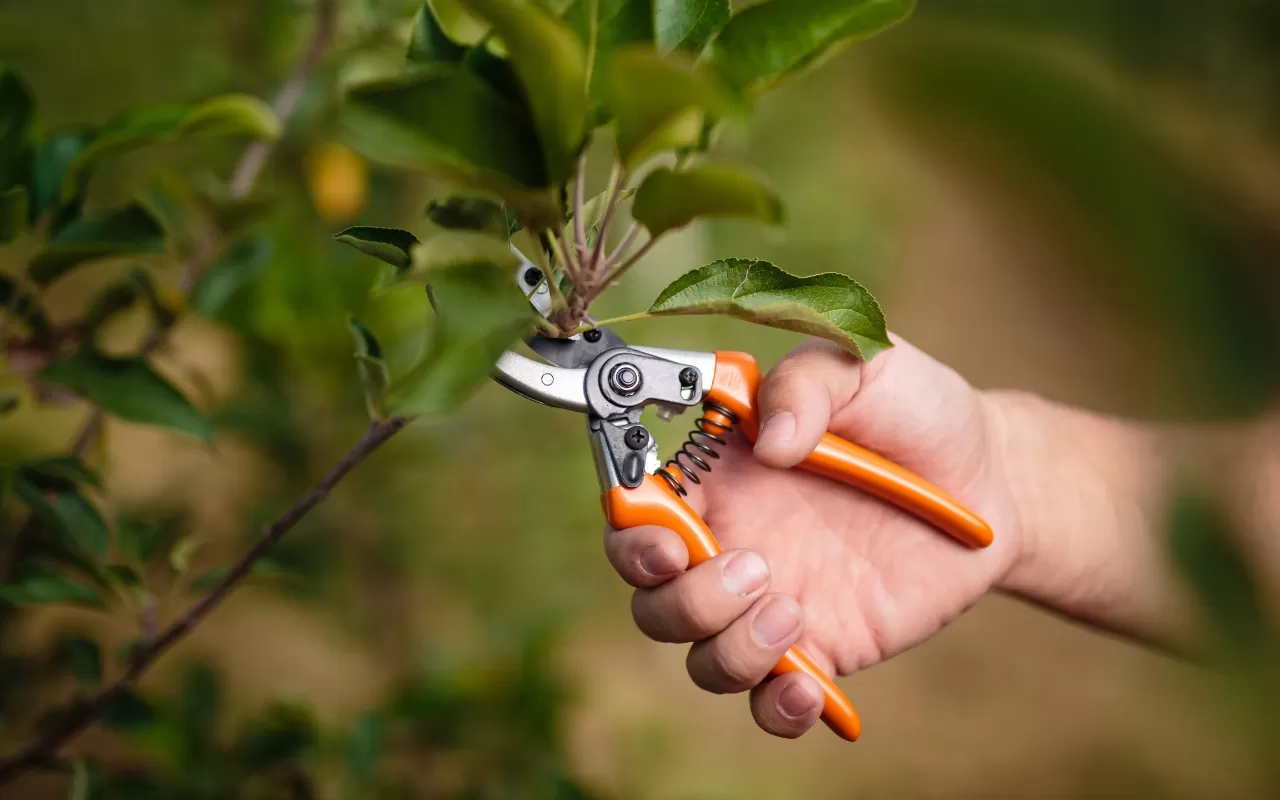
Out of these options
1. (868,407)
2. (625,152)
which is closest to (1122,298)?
(625,152)

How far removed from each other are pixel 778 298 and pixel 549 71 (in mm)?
227

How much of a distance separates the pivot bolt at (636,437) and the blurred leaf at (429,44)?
31cm

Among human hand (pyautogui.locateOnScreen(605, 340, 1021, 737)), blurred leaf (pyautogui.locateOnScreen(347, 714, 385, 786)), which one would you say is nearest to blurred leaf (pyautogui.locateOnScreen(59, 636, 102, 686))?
blurred leaf (pyautogui.locateOnScreen(347, 714, 385, 786))

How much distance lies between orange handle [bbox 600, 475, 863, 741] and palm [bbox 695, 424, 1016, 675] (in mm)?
169

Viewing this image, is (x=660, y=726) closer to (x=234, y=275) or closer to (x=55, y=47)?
(x=234, y=275)

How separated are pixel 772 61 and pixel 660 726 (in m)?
1.71

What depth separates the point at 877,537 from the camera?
3.10 ft

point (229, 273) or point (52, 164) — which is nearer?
point (52, 164)

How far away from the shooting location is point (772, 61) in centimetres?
49

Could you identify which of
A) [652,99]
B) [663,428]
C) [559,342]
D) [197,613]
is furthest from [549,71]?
[663,428]

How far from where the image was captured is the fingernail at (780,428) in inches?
27.6

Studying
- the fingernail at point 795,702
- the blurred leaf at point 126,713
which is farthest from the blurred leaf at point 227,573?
the fingernail at point 795,702

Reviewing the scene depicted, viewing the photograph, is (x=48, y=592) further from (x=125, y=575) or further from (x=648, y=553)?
(x=648, y=553)

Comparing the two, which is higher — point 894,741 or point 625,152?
point 625,152
